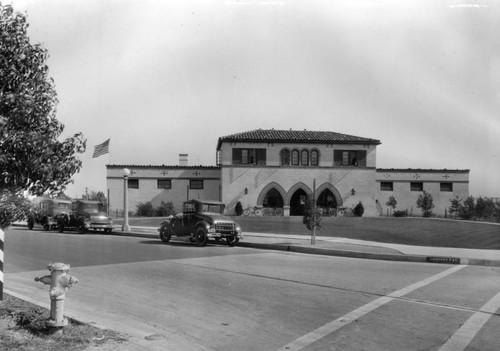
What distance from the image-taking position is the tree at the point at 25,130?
5.34 m

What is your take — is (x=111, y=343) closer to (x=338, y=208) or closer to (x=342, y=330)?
(x=342, y=330)

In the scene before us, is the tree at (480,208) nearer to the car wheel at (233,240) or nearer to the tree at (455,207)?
the tree at (455,207)

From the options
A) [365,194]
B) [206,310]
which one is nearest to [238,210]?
[365,194]

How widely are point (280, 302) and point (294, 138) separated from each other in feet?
129

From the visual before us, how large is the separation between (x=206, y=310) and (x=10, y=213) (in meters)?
3.06

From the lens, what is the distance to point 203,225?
18141 mm

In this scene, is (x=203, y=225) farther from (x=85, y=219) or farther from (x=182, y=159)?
(x=182, y=159)

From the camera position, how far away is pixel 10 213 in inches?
225

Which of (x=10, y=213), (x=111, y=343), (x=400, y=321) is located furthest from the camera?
(x=400, y=321)

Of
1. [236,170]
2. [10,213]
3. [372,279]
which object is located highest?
[236,170]

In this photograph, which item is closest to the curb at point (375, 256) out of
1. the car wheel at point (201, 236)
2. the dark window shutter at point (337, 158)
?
the car wheel at point (201, 236)

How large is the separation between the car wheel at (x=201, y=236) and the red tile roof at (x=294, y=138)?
27.7 m

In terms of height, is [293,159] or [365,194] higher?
[293,159]

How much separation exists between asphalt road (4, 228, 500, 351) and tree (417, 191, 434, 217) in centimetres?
3514
